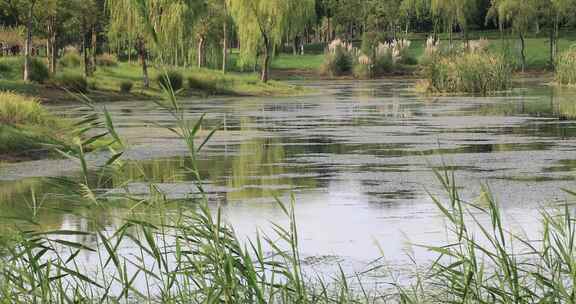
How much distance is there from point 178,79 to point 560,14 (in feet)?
129

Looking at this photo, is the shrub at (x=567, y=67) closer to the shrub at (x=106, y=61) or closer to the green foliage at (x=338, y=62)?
the shrub at (x=106, y=61)

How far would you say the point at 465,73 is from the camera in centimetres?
4869

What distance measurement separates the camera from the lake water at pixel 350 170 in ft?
39.0

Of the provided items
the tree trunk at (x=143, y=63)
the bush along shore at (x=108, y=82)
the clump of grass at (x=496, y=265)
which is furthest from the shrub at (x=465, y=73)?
the clump of grass at (x=496, y=265)

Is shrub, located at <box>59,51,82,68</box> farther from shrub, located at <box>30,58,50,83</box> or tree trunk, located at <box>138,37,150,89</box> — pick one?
shrub, located at <box>30,58,50,83</box>

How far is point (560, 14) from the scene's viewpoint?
81.9m

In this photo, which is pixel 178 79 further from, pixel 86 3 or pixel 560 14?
pixel 560 14

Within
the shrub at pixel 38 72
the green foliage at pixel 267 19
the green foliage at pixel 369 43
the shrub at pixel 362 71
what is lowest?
the shrub at pixel 362 71

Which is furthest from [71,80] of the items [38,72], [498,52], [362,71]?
[498,52]

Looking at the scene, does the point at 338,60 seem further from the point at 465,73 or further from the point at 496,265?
the point at 496,265

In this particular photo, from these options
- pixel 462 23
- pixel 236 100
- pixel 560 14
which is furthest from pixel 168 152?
pixel 560 14

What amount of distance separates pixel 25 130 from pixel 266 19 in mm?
36583

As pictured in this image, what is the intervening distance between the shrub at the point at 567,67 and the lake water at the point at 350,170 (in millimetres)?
14328

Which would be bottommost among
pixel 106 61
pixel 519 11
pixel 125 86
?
pixel 125 86
